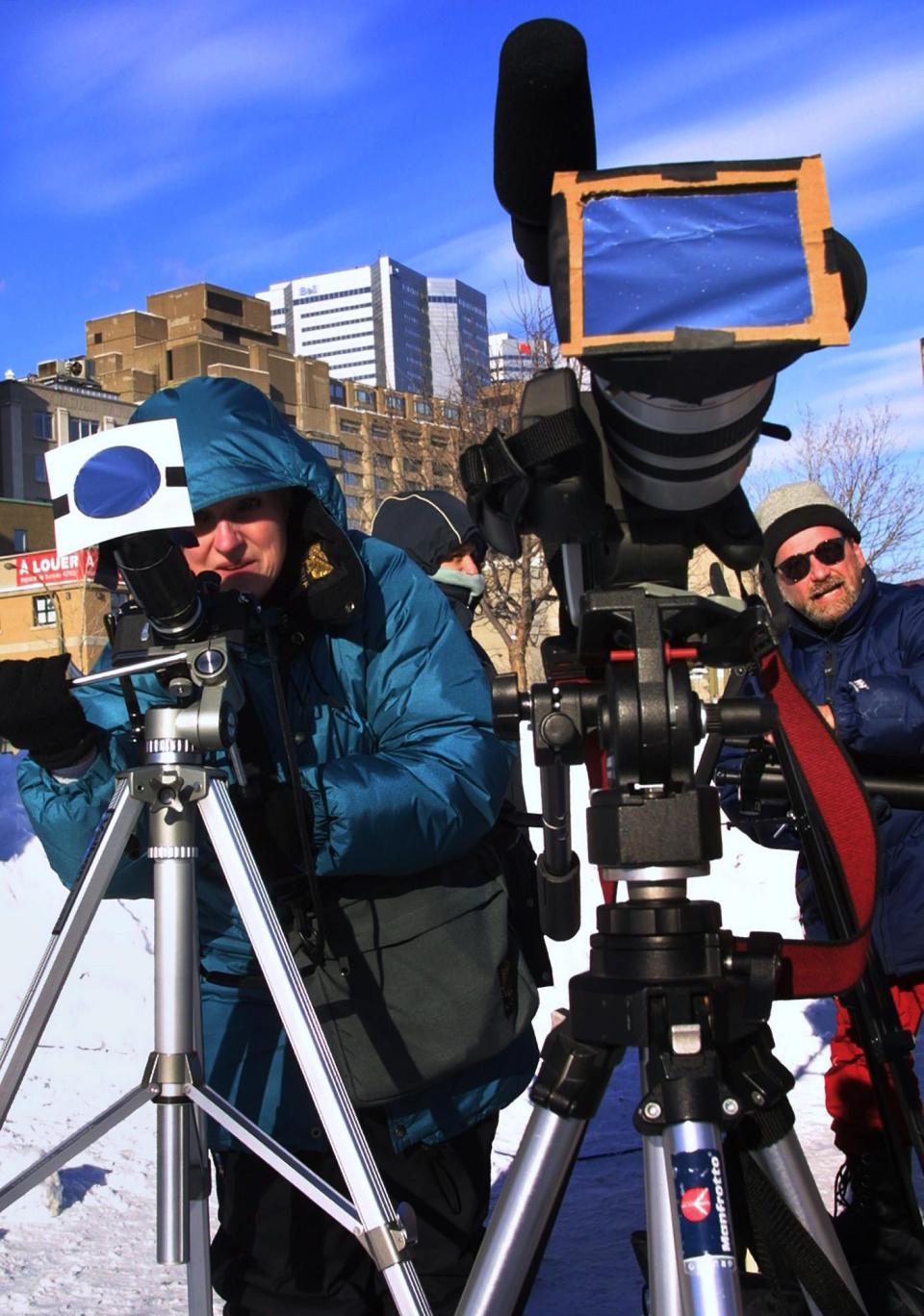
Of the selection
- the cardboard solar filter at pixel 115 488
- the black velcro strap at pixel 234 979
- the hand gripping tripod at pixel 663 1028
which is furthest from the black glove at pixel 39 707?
the hand gripping tripod at pixel 663 1028

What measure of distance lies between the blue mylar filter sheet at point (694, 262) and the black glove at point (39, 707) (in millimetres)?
914

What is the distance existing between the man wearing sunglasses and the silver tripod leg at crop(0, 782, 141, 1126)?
189cm

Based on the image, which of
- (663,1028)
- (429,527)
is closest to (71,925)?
(663,1028)

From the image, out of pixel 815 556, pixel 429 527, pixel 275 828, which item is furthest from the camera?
pixel 429 527

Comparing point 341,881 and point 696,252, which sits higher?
point 696,252

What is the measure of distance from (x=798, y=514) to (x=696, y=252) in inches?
101

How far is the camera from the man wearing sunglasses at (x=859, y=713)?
11.2 ft

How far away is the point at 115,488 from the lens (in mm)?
1865

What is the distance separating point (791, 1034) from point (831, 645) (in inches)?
114

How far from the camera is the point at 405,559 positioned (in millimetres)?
2572

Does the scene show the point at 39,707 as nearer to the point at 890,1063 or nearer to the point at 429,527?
the point at 890,1063

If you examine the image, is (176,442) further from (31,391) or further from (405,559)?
(31,391)

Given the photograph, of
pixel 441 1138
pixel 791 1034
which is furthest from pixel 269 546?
pixel 791 1034

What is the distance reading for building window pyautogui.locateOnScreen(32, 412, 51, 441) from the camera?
258ft
